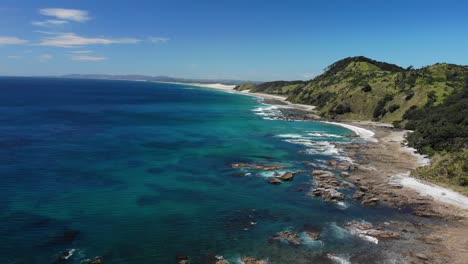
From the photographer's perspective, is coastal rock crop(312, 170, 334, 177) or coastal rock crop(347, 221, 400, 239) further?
coastal rock crop(312, 170, 334, 177)

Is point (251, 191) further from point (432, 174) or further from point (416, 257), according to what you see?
point (432, 174)

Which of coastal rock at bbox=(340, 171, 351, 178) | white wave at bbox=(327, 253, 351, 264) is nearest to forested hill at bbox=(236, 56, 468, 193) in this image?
coastal rock at bbox=(340, 171, 351, 178)

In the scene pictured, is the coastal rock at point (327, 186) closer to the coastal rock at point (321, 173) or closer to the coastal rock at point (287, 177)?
the coastal rock at point (321, 173)

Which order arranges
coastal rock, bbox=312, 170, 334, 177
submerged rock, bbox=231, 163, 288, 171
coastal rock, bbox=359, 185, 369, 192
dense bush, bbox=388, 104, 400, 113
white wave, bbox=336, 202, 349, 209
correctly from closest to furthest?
white wave, bbox=336, 202, 349, 209, coastal rock, bbox=359, 185, 369, 192, coastal rock, bbox=312, 170, 334, 177, submerged rock, bbox=231, 163, 288, 171, dense bush, bbox=388, 104, 400, 113

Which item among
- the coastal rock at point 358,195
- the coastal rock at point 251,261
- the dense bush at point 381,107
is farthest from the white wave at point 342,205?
the dense bush at point 381,107

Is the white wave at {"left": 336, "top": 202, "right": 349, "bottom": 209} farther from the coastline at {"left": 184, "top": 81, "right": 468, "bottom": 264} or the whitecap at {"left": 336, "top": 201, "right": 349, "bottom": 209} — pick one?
the coastline at {"left": 184, "top": 81, "right": 468, "bottom": 264}

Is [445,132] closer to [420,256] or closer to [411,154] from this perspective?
[411,154]

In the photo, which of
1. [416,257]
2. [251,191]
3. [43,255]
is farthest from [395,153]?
[43,255]
